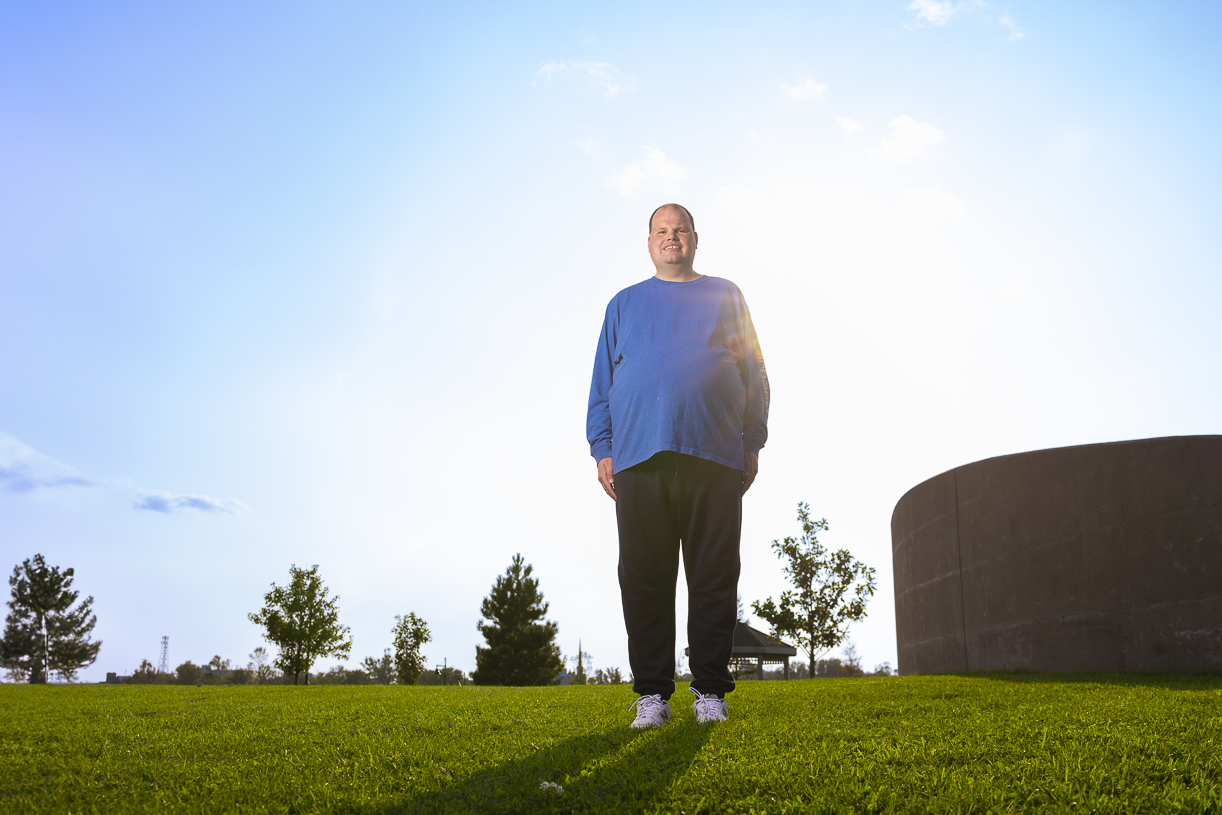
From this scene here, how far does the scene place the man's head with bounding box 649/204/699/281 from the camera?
3826mm

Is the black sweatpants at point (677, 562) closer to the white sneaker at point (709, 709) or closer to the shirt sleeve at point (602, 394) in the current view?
the white sneaker at point (709, 709)

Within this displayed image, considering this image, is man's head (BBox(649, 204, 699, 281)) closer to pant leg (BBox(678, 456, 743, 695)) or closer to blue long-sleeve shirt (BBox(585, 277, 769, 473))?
blue long-sleeve shirt (BBox(585, 277, 769, 473))

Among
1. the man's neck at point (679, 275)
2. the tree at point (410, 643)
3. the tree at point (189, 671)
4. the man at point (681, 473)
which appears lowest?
the tree at point (189, 671)

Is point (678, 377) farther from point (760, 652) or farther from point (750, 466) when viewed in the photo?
point (760, 652)

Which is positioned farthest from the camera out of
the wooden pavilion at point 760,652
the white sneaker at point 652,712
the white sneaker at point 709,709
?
the wooden pavilion at point 760,652

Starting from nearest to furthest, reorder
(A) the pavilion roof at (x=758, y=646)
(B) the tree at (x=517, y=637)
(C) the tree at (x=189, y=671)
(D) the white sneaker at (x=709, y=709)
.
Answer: (D) the white sneaker at (x=709, y=709) → (A) the pavilion roof at (x=758, y=646) → (B) the tree at (x=517, y=637) → (C) the tree at (x=189, y=671)

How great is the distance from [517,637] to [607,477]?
1543 inches

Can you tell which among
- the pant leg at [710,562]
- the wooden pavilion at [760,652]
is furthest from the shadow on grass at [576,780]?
the wooden pavilion at [760,652]

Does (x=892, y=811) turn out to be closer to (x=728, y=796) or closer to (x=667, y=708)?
(x=728, y=796)

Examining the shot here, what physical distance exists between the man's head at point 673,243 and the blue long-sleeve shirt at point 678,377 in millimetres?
74

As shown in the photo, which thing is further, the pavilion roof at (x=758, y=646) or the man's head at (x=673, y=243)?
the pavilion roof at (x=758, y=646)

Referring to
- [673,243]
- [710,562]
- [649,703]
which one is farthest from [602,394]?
[649,703]

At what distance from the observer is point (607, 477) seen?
370 centimetres

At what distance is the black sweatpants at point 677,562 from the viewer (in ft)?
10.9
